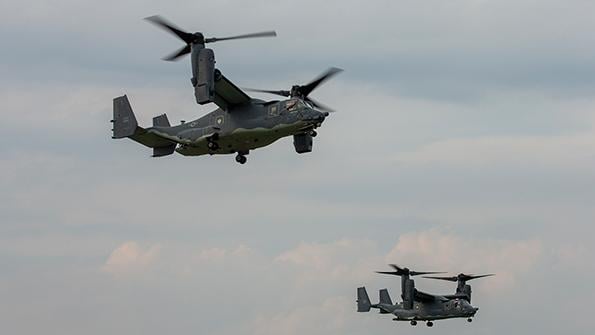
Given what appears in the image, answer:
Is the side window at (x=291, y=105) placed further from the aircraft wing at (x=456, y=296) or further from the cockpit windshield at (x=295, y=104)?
the aircraft wing at (x=456, y=296)

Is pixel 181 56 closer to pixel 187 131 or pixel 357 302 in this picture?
pixel 187 131

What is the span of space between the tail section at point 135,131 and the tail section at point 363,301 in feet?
258

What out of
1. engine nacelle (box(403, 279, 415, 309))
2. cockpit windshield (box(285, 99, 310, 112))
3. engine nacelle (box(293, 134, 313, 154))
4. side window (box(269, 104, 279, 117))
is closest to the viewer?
cockpit windshield (box(285, 99, 310, 112))

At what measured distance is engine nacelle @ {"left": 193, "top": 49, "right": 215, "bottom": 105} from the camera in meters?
93.4

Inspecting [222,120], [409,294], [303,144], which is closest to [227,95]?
[222,120]

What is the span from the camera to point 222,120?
322 feet

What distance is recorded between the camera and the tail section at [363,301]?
175375 millimetres

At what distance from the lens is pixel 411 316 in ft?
521

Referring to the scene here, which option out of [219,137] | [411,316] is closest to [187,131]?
[219,137]

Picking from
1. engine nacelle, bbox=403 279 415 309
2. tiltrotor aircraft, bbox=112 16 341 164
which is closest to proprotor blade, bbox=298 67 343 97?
tiltrotor aircraft, bbox=112 16 341 164

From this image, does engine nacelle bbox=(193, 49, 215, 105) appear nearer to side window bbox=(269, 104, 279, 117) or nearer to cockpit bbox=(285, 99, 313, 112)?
side window bbox=(269, 104, 279, 117)

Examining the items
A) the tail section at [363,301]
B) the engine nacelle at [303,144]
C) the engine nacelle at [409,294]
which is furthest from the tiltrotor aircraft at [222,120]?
the tail section at [363,301]

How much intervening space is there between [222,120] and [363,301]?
272 feet

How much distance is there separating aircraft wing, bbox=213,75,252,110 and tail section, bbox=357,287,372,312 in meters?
81.3
